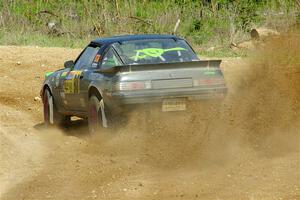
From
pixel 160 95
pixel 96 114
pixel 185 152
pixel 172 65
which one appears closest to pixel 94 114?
pixel 96 114

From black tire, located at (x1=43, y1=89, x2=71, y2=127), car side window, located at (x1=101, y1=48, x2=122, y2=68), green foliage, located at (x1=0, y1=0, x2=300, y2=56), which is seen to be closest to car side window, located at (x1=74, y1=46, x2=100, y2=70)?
car side window, located at (x1=101, y1=48, x2=122, y2=68)

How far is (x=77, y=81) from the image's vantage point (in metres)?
11.6

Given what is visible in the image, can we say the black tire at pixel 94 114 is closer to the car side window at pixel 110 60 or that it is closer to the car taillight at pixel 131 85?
the car side window at pixel 110 60

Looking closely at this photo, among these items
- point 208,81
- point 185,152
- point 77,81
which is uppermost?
point 208,81

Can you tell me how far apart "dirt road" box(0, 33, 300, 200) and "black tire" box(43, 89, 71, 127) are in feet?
0.61

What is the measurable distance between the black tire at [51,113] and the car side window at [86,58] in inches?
48.2

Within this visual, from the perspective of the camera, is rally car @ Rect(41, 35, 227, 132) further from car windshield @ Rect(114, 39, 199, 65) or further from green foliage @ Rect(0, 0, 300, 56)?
green foliage @ Rect(0, 0, 300, 56)

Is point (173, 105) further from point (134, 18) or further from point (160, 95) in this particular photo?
point (134, 18)

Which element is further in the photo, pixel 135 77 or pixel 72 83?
pixel 72 83

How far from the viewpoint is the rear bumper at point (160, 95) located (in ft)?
33.2

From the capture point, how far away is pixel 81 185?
310 inches

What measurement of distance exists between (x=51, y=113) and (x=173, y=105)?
348 cm

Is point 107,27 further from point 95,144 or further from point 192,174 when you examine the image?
point 192,174

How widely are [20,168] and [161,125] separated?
6.51 ft
